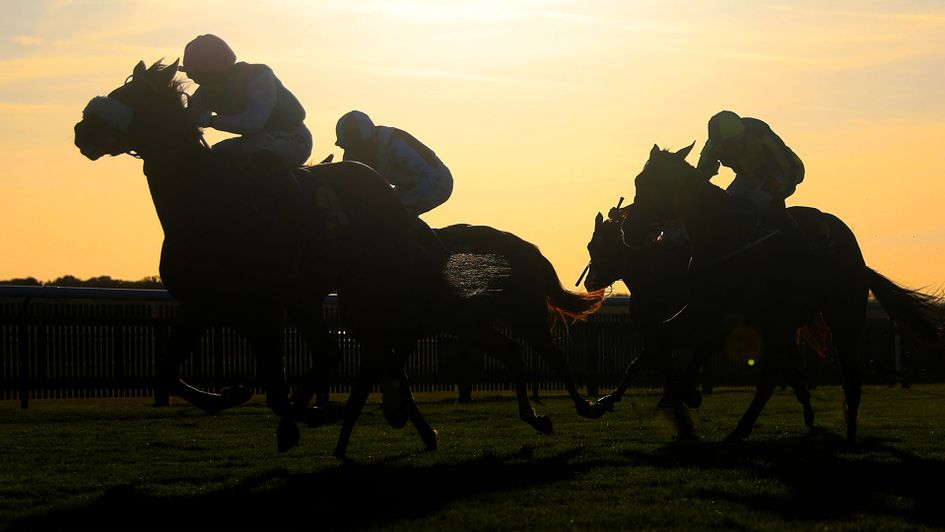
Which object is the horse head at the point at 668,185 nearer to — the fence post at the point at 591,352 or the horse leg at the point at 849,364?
the horse leg at the point at 849,364

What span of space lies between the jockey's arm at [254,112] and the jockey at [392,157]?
1516mm

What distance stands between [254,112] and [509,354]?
263 cm

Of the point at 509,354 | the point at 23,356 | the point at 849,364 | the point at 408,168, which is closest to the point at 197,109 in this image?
the point at 408,168

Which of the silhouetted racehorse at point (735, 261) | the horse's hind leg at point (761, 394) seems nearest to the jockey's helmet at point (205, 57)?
the silhouetted racehorse at point (735, 261)

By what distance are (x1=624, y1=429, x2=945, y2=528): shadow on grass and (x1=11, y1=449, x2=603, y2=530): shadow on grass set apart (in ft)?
2.90

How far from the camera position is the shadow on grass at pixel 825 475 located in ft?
20.0

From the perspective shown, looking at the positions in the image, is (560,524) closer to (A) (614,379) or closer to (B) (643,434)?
(B) (643,434)

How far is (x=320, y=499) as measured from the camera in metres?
6.54

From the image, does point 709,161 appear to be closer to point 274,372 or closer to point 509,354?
point 509,354

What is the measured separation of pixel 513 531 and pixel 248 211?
2.93 m

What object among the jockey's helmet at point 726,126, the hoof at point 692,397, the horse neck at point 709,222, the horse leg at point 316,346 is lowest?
the hoof at point 692,397

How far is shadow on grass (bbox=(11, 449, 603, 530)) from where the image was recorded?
5875mm

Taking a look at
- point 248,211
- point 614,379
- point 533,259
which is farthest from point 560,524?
point 614,379

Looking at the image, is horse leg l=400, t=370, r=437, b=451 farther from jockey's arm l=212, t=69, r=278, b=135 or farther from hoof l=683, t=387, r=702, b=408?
hoof l=683, t=387, r=702, b=408
